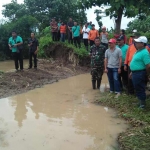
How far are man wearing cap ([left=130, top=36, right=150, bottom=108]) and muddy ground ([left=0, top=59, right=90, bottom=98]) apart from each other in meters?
4.06

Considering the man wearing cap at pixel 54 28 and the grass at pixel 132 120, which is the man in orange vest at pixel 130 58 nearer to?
the grass at pixel 132 120

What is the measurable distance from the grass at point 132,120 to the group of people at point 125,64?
25 centimetres

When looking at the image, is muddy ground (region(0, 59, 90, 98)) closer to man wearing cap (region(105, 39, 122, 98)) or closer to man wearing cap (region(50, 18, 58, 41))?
man wearing cap (region(50, 18, 58, 41))

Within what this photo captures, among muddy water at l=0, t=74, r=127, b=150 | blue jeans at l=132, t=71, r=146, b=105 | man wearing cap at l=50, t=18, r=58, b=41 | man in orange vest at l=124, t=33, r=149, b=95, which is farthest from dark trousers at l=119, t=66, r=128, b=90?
man wearing cap at l=50, t=18, r=58, b=41

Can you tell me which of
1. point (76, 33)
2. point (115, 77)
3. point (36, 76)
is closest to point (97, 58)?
point (115, 77)

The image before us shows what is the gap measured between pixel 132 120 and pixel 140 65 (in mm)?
1183

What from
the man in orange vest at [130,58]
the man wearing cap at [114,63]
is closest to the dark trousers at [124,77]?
the man wearing cap at [114,63]

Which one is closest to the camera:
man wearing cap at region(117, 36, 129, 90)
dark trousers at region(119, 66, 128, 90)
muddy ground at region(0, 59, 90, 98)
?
man wearing cap at region(117, 36, 129, 90)

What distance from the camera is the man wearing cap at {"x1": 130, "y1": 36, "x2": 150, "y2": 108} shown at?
17.7ft

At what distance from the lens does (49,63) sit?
13469 millimetres

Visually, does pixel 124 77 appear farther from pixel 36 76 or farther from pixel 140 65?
pixel 36 76

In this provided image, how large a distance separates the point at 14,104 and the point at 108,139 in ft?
10.8

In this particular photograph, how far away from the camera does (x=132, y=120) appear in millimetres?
5371

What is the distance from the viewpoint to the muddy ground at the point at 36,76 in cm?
858
